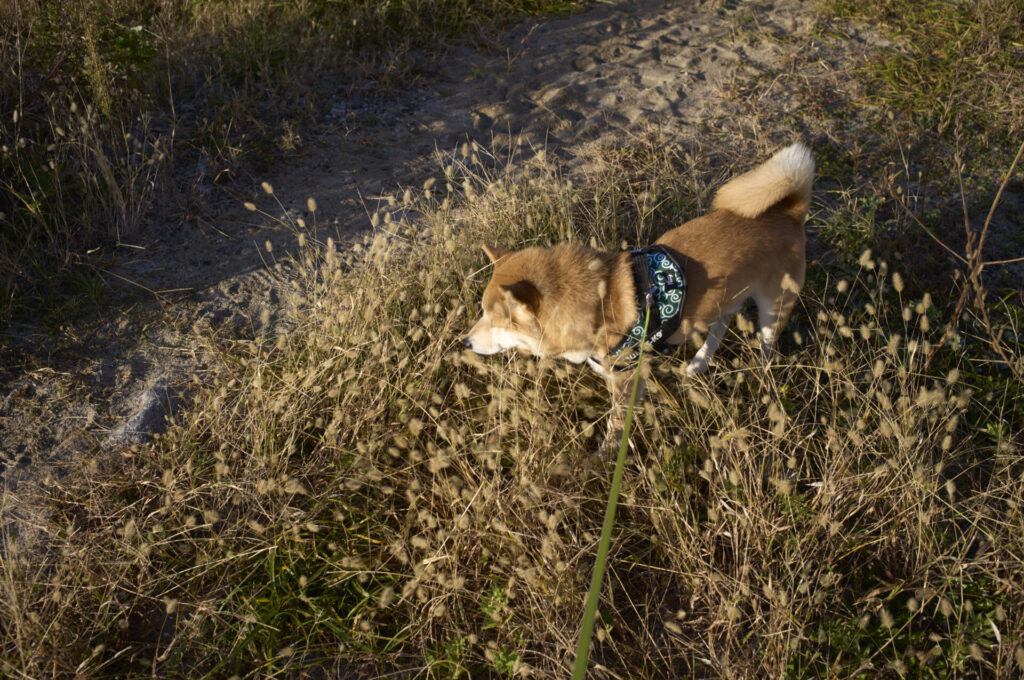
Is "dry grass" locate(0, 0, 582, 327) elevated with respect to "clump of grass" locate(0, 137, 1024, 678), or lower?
elevated

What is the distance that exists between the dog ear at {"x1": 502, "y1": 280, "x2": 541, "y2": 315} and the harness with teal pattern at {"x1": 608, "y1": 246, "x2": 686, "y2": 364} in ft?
1.71

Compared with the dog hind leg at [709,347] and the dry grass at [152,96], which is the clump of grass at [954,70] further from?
the dry grass at [152,96]

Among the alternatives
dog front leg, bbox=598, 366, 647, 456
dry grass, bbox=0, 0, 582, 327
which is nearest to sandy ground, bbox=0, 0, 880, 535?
dry grass, bbox=0, 0, 582, 327

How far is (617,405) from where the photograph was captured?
3.08 meters

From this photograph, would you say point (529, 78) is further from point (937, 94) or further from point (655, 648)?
point (655, 648)

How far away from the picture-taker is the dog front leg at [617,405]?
3.14 metres

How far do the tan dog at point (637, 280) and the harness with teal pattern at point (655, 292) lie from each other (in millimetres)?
25

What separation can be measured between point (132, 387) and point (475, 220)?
240cm

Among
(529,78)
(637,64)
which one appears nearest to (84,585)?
(529,78)

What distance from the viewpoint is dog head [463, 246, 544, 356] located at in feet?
9.74

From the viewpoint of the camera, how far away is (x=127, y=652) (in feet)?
8.48

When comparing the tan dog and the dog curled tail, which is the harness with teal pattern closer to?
the tan dog

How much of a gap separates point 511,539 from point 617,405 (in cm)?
86

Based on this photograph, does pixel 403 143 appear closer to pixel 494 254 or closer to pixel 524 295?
pixel 494 254
